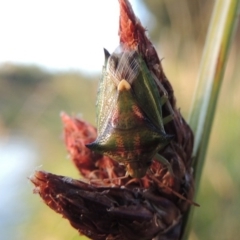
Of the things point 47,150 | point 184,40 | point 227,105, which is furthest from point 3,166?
point 227,105

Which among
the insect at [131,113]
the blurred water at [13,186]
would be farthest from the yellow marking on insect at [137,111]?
the blurred water at [13,186]

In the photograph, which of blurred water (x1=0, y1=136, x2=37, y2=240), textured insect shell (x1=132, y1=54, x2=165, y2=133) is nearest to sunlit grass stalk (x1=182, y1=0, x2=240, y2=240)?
textured insect shell (x1=132, y1=54, x2=165, y2=133)

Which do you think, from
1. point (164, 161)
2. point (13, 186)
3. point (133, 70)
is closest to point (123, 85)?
point (133, 70)

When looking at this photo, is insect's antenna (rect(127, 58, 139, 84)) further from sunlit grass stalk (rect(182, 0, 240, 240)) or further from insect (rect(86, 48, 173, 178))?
sunlit grass stalk (rect(182, 0, 240, 240))

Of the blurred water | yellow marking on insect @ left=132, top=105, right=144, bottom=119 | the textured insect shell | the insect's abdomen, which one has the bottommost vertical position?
the blurred water

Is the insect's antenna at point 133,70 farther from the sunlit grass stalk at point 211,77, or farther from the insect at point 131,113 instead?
the sunlit grass stalk at point 211,77

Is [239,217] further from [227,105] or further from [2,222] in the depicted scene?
[2,222]
